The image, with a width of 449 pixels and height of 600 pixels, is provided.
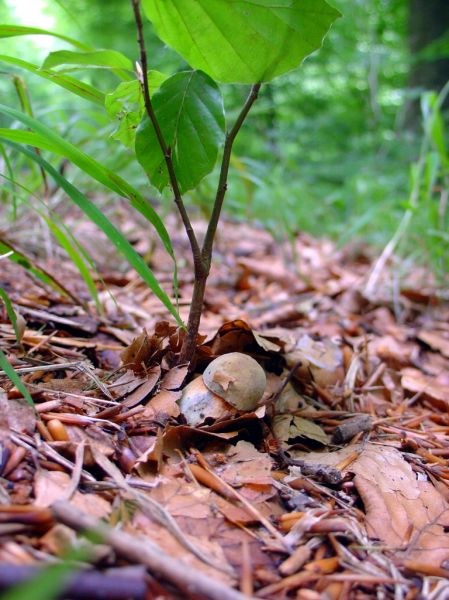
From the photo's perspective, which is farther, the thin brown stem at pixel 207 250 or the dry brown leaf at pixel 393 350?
the dry brown leaf at pixel 393 350

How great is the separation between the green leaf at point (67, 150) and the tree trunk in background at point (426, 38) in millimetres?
4662

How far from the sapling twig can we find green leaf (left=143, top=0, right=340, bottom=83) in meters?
0.05

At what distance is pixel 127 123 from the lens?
0.92 metres

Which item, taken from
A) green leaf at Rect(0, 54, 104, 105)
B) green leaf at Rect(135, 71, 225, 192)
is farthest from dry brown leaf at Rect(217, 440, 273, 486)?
green leaf at Rect(0, 54, 104, 105)

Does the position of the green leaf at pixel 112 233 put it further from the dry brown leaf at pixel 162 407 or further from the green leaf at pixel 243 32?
the green leaf at pixel 243 32

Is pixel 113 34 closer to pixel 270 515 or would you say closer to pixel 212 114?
pixel 212 114

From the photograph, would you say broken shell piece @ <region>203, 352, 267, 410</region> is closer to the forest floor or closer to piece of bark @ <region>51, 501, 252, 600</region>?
the forest floor

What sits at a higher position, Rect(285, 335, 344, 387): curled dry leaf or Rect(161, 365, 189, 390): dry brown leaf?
Rect(161, 365, 189, 390): dry brown leaf

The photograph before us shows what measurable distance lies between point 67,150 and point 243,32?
37 centimetres

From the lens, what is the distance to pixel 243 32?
815 millimetres

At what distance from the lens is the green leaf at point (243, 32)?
792 mm

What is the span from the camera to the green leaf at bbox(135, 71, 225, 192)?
0.86m

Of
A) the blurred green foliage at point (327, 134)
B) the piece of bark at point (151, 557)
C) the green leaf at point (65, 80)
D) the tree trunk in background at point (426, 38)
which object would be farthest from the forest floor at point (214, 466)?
the tree trunk in background at point (426, 38)

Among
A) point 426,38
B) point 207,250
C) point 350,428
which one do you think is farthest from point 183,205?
point 426,38
